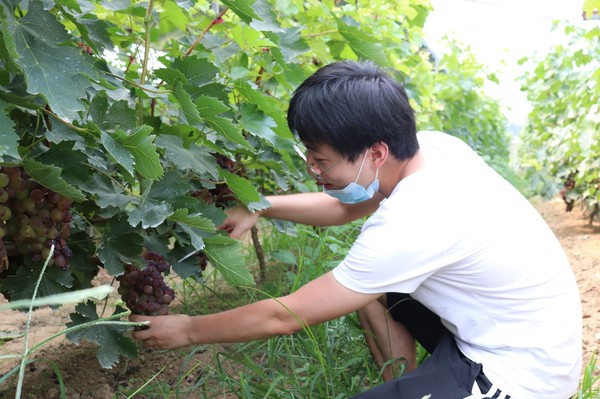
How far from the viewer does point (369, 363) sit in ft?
8.30

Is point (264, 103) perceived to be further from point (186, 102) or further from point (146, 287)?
point (146, 287)

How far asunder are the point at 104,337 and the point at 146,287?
17 cm

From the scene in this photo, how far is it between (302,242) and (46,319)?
131 cm

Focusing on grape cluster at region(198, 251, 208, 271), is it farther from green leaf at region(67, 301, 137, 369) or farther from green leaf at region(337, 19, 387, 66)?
green leaf at region(337, 19, 387, 66)

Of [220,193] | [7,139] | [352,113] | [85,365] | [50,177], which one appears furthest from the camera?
[85,365]

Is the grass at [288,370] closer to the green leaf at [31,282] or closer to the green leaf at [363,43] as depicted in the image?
the green leaf at [31,282]

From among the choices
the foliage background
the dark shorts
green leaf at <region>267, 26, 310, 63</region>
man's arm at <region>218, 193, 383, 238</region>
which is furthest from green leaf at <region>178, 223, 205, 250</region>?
green leaf at <region>267, 26, 310, 63</region>

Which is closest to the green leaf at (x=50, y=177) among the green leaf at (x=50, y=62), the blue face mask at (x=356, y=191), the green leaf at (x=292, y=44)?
the green leaf at (x=50, y=62)

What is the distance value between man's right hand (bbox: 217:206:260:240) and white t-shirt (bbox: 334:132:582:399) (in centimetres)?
60

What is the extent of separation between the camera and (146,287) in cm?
186

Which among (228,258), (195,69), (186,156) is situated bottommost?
(228,258)

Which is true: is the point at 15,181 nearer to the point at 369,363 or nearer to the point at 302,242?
the point at 369,363

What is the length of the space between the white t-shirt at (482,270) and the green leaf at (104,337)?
54cm

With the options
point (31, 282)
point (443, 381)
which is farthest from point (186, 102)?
point (443, 381)
